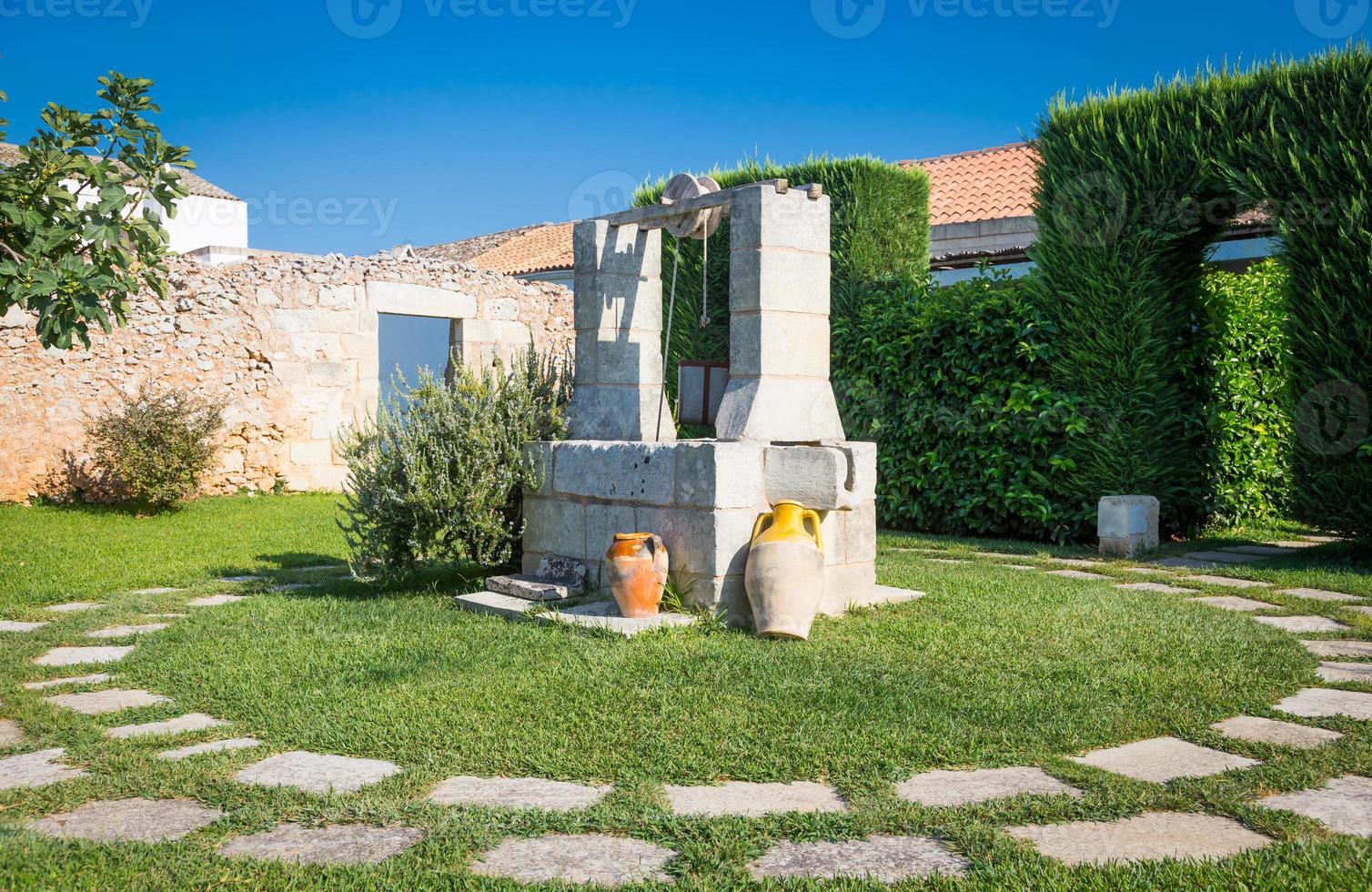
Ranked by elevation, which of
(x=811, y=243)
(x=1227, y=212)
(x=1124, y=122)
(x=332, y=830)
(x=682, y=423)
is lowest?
(x=332, y=830)

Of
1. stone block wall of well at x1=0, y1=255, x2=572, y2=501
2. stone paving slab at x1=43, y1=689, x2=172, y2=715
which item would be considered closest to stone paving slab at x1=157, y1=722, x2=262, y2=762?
stone paving slab at x1=43, y1=689, x2=172, y2=715

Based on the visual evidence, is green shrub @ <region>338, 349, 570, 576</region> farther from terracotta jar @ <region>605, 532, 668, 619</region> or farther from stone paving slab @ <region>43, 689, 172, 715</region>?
stone paving slab @ <region>43, 689, 172, 715</region>

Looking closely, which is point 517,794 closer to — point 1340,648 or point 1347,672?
point 1347,672

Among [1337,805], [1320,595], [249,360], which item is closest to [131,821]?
[1337,805]

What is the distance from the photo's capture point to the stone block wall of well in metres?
10.1

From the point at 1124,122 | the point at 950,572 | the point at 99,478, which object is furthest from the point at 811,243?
the point at 99,478

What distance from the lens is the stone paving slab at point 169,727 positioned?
12.1 ft

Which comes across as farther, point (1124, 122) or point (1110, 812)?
point (1124, 122)

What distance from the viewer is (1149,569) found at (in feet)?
24.5

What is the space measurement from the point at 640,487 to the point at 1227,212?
558 centimetres

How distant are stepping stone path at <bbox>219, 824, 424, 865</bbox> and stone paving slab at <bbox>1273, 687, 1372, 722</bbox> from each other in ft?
10.4

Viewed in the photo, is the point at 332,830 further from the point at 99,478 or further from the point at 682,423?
the point at 99,478

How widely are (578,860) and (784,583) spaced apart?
99.7 inches

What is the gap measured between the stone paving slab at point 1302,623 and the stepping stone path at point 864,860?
3.60 metres
